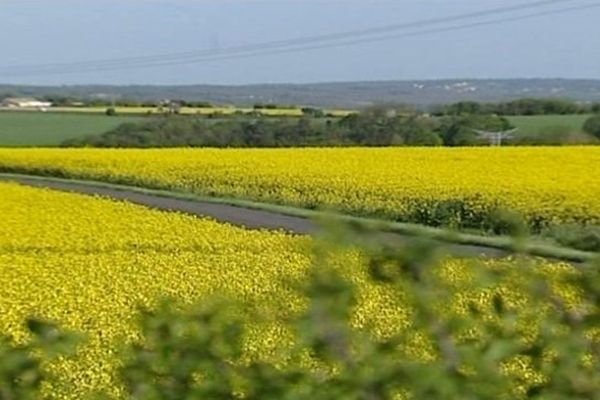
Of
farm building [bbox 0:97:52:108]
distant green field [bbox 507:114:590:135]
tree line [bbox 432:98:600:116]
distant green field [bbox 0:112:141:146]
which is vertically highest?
distant green field [bbox 507:114:590:135]

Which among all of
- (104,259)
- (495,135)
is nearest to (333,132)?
(495,135)

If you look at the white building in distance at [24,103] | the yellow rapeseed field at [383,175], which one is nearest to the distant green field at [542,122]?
the yellow rapeseed field at [383,175]

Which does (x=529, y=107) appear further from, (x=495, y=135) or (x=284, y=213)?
(x=284, y=213)

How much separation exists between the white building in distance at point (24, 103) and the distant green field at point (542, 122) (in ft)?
106

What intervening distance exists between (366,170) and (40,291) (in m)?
15.3

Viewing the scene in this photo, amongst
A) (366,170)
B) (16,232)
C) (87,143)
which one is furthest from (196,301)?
(87,143)

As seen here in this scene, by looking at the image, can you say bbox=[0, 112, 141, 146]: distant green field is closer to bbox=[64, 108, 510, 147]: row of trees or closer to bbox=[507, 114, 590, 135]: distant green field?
bbox=[64, 108, 510, 147]: row of trees

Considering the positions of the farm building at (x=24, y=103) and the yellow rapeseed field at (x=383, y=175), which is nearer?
the yellow rapeseed field at (x=383, y=175)

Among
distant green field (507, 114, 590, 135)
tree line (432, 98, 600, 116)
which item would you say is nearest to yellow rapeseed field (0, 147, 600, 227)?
distant green field (507, 114, 590, 135)

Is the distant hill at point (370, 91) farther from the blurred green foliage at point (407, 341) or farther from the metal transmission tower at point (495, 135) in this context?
the blurred green foliage at point (407, 341)

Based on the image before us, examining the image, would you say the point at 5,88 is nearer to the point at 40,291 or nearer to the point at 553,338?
the point at 40,291

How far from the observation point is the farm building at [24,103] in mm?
72062

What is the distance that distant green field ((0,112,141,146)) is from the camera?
50562mm

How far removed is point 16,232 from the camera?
61.7 ft
